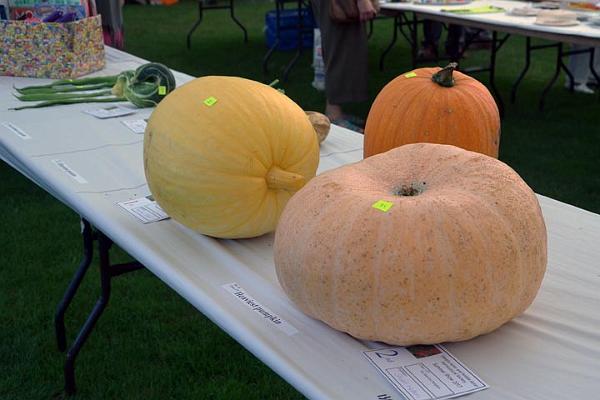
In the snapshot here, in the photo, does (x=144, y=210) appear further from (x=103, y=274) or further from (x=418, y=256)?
(x=418, y=256)

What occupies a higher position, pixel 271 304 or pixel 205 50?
pixel 271 304

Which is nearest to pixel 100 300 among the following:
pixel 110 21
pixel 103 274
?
pixel 103 274

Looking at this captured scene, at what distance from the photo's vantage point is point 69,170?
1848 millimetres

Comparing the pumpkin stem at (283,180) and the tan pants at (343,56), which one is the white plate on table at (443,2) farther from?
the pumpkin stem at (283,180)

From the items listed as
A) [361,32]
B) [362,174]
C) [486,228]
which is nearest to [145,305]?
[362,174]

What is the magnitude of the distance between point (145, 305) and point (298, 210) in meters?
1.82

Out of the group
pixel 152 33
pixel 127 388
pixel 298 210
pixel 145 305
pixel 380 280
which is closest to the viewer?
pixel 380 280

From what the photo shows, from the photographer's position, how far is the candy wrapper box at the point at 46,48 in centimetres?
280

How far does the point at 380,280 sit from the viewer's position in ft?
3.27

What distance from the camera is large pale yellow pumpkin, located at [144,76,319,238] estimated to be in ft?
4.31

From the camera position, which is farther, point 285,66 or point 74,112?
point 285,66

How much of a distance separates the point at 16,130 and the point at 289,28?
5.44m

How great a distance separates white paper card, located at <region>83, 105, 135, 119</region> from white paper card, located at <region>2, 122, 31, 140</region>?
0.82 ft

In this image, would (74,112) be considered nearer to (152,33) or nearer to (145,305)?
(145,305)
